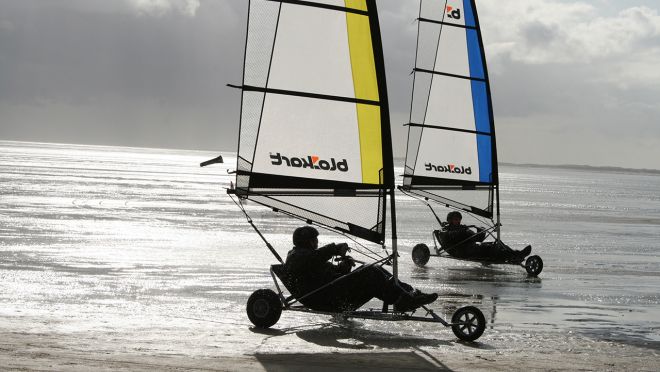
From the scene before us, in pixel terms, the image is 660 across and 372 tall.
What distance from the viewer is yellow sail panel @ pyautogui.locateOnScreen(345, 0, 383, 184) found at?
11438mm

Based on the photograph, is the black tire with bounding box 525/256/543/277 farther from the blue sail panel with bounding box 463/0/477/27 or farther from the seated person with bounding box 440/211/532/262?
the blue sail panel with bounding box 463/0/477/27

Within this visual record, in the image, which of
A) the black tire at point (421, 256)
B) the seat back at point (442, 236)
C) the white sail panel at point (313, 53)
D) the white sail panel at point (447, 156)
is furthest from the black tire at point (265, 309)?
the white sail panel at point (447, 156)

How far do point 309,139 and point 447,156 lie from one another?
11.5m

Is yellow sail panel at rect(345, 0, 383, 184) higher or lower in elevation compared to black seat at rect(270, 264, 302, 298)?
higher

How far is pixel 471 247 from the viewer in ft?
69.4

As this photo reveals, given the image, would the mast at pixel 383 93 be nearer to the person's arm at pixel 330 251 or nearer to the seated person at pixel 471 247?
the person's arm at pixel 330 251

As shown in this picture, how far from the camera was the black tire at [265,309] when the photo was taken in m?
11.3

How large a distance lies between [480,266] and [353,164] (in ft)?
37.1

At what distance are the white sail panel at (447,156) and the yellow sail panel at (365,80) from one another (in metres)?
11.3

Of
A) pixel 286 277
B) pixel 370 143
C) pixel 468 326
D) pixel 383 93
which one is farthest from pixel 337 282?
pixel 383 93

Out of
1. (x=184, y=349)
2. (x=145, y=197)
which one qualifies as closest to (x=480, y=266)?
(x=184, y=349)

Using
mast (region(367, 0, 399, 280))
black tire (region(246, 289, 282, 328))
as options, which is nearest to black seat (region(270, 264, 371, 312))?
black tire (region(246, 289, 282, 328))

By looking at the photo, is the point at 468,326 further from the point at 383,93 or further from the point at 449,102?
the point at 449,102

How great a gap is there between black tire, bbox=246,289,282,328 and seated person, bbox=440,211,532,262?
1023 cm
